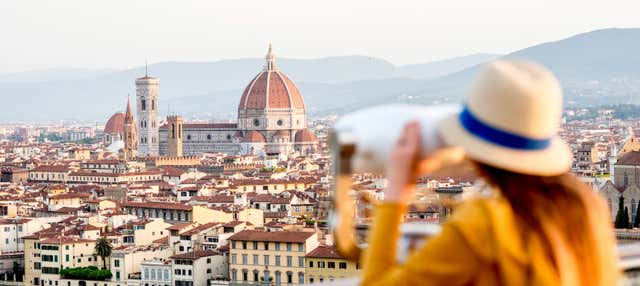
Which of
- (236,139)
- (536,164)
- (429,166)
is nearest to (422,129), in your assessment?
(429,166)

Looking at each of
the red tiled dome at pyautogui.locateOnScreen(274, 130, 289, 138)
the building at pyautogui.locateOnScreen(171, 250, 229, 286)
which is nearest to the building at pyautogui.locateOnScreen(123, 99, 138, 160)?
the red tiled dome at pyautogui.locateOnScreen(274, 130, 289, 138)

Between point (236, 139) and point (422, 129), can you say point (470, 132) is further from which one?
point (236, 139)

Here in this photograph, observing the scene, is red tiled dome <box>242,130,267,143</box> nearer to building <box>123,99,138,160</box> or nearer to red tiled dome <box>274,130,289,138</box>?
red tiled dome <box>274,130,289,138</box>

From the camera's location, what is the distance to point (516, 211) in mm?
1826

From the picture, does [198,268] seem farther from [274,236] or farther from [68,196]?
[68,196]

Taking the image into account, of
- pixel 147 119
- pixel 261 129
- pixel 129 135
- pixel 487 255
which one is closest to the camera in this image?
pixel 487 255

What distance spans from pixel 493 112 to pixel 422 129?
0.44ft

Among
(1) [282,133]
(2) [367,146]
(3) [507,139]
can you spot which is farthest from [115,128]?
(3) [507,139]

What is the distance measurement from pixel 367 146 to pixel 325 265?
24.1 metres

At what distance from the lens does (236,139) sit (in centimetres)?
8438

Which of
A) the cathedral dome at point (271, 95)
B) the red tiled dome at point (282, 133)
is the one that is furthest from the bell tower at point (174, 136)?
the red tiled dome at point (282, 133)

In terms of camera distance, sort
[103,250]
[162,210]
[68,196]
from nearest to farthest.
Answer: [103,250]
[162,210]
[68,196]

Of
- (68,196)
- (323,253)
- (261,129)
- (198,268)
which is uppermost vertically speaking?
(261,129)

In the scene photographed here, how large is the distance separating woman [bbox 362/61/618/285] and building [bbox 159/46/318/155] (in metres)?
79.4
